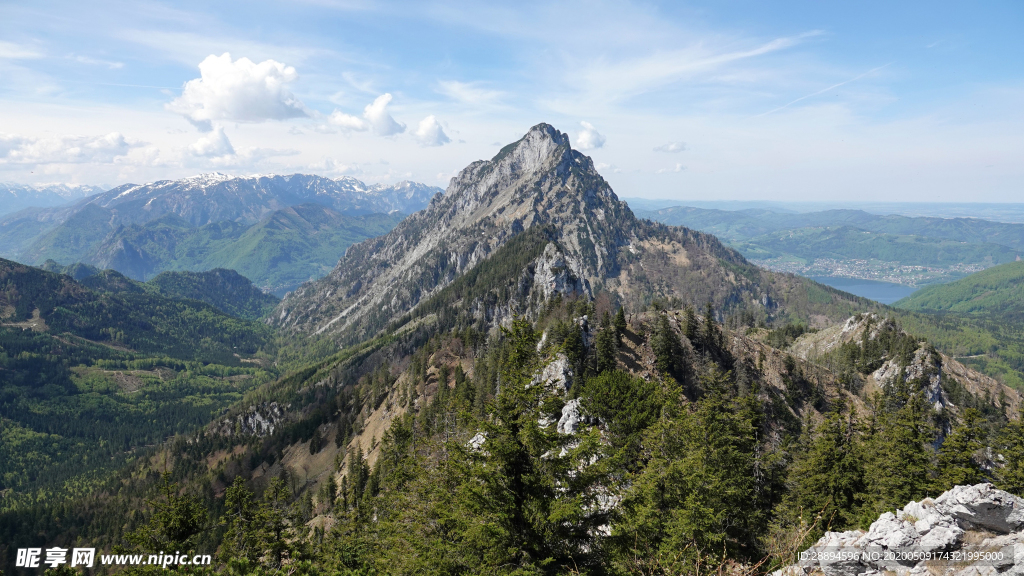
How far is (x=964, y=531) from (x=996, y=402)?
616 ft

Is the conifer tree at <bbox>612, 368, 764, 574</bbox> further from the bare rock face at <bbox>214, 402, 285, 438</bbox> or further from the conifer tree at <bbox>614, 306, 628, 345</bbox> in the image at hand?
the bare rock face at <bbox>214, 402, 285, 438</bbox>

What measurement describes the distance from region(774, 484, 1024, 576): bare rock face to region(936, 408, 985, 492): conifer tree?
2293cm

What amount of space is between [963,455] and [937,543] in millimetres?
32044

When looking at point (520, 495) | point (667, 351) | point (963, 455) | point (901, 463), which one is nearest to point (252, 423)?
point (667, 351)

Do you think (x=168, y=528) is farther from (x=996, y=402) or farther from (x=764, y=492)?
(x=996, y=402)

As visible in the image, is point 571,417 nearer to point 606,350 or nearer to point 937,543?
point 606,350

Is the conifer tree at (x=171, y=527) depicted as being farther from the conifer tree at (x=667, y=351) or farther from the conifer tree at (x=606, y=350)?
the conifer tree at (x=667, y=351)

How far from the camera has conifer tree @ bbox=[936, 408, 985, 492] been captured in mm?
38281

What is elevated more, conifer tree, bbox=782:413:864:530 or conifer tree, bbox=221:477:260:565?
conifer tree, bbox=782:413:864:530

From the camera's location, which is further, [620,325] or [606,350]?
[620,325]

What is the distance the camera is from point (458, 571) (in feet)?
72.1

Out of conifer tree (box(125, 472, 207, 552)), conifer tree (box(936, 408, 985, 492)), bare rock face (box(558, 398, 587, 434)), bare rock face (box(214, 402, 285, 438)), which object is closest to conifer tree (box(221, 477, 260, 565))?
conifer tree (box(125, 472, 207, 552))

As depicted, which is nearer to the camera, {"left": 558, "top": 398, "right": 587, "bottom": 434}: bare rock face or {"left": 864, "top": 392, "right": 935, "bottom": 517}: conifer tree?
{"left": 864, "top": 392, "right": 935, "bottom": 517}: conifer tree

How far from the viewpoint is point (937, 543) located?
18438mm
